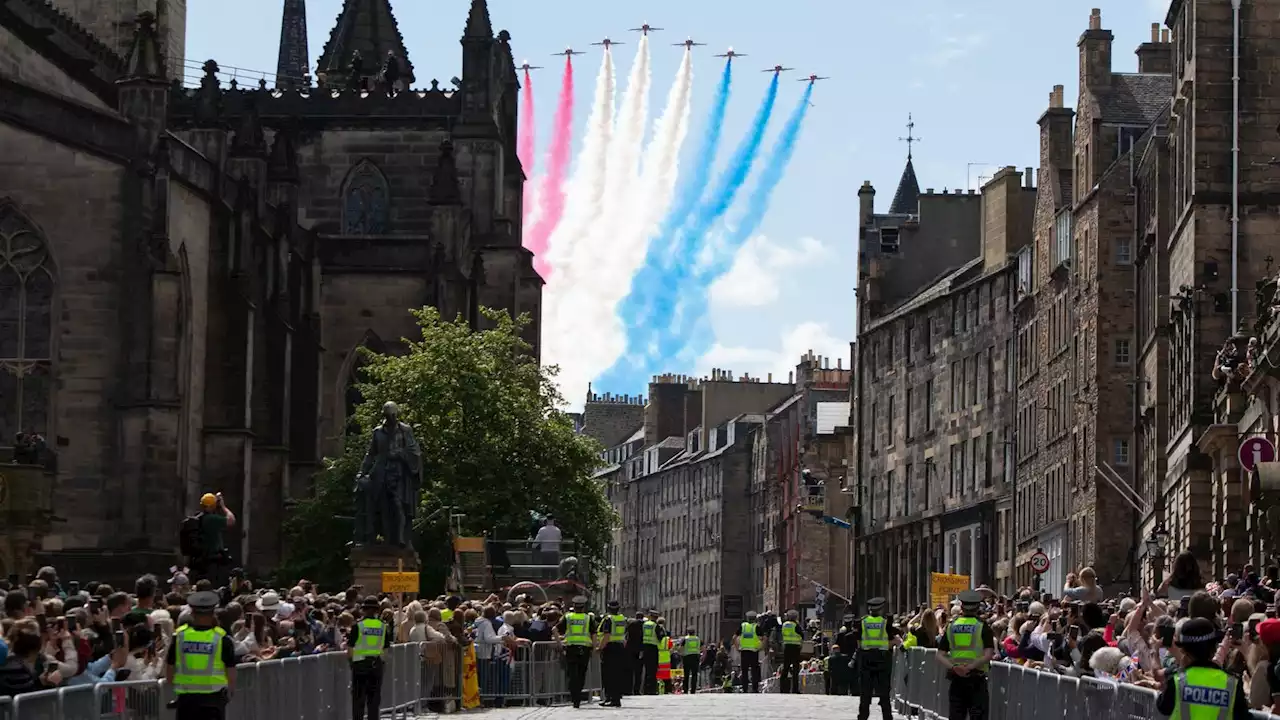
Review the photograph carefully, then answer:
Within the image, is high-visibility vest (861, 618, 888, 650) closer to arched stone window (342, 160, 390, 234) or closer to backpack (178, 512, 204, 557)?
backpack (178, 512, 204, 557)

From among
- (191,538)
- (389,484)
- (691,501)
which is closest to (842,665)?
(389,484)

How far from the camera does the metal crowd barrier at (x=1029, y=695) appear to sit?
20875mm

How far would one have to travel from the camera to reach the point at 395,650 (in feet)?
114

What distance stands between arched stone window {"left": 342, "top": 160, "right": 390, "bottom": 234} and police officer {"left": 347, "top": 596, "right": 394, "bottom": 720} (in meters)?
49.8

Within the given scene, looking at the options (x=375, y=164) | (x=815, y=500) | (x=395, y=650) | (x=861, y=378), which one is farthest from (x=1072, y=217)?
(x=395, y=650)

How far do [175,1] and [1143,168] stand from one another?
28.4 metres

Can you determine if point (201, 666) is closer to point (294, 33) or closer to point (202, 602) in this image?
point (202, 602)

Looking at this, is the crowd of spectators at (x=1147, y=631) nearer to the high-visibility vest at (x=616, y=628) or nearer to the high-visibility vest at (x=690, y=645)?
the high-visibility vest at (x=616, y=628)

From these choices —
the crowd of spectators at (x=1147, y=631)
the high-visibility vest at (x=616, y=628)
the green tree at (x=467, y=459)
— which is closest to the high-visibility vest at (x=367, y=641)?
the crowd of spectators at (x=1147, y=631)

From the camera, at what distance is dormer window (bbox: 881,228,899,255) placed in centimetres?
12012

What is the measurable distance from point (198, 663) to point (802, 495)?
10787 centimetres

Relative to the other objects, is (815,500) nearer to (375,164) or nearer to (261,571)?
(375,164)

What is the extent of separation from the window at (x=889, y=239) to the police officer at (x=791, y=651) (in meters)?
65.7

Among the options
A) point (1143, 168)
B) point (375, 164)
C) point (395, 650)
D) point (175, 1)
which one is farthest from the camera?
point (175, 1)
